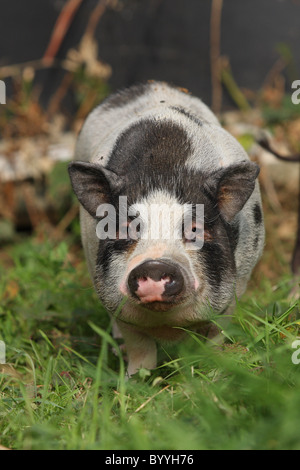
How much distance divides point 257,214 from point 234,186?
542 mm

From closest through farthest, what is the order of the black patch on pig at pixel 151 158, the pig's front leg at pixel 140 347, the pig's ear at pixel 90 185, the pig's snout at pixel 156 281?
the pig's snout at pixel 156 281 < the black patch on pig at pixel 151 158 < the pig's ear at pixel 90 185 < the pig's front leg at pixel 140 347

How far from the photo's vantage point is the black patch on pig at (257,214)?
3.96m

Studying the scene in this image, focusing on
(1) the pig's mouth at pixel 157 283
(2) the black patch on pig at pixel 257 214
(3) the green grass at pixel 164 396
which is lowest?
(3) the green grass at pixel 164 396

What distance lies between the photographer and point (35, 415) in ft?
10.4

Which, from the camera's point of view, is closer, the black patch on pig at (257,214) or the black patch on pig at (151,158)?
the black patch on pig at (151,158)

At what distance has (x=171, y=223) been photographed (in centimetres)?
330

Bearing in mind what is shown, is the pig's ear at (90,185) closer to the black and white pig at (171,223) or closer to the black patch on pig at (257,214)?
A: the black and white pig at (171,223)

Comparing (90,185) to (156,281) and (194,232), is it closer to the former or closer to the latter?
(194,232)

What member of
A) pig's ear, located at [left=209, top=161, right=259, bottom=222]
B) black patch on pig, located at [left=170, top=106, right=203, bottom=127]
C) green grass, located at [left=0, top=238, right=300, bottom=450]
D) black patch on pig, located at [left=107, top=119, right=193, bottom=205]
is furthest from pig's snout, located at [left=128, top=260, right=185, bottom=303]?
black patch on pig, located at [left=170, top=106, right=203, bottom=127]

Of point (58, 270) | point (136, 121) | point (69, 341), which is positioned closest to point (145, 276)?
point (136, 121)

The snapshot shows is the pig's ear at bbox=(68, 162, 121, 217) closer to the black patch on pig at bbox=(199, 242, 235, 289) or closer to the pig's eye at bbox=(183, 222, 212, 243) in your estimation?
the pig's eye at bbox=(183, 222, 212, 243)

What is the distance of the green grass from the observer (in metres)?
2.49

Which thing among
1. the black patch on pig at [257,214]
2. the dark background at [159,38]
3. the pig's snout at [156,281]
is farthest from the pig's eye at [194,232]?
the dark background at [159,38]

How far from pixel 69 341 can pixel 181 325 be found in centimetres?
122
